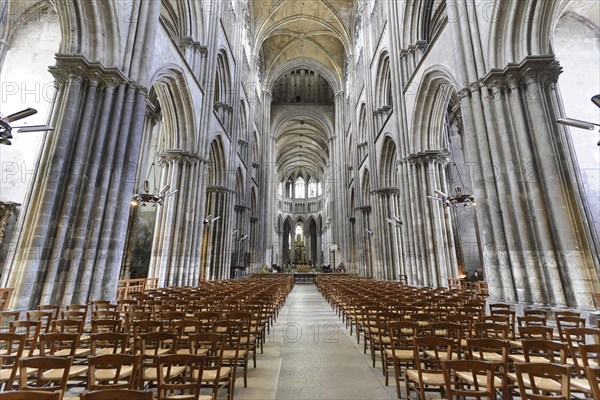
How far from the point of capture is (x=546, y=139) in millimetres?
6602

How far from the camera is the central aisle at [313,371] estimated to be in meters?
3.47

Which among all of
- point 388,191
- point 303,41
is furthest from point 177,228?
point 303,41

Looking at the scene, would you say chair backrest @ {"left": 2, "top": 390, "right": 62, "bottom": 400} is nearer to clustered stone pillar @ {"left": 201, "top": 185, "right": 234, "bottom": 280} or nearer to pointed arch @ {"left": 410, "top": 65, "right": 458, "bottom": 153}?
pointed arch @ {"left": 410, "top": 65, "right": 458, "bottom": 153}

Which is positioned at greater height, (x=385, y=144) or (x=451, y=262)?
(x=385, y=144)

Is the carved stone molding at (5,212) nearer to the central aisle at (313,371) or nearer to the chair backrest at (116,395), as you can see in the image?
the central aisle at (313,371)

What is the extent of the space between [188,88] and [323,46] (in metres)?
25.4

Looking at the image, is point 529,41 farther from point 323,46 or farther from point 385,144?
point 323,46

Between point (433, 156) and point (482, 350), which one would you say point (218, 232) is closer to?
point (433, 156)

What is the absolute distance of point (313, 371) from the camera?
421 centimetres

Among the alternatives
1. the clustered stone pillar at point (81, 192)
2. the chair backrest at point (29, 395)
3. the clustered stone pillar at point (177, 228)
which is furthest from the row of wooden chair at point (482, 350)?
the clustered stone pillar at point (177, 228)

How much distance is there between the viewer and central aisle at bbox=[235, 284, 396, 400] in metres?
3.47

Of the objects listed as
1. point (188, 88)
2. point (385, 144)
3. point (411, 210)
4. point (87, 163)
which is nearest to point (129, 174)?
point (87, 163)

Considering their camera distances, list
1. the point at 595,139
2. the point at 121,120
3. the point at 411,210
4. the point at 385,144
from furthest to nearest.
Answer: the point at 385,144 < the point at 411,210 < the point at 595,139 < the point at 121,120

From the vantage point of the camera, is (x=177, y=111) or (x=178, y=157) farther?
(x=178, y=157)
